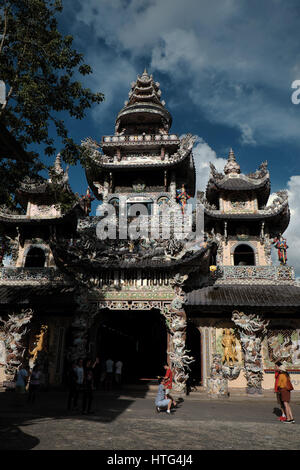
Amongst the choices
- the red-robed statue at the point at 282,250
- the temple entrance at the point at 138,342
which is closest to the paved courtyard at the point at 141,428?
the temple entrance at the point at 138,342

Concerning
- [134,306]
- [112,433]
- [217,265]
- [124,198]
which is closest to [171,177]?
[124,198]

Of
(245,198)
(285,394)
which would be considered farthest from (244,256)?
(285,394)

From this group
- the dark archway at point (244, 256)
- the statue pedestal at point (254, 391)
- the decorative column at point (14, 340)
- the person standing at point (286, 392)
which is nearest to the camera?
the person standing at point (286, 392)

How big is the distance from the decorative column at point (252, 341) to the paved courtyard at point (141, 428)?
3821 mm

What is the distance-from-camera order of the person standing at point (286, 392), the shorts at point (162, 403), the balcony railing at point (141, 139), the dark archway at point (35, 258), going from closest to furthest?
the person standing at point (286, 392) < the shorts at point (162, 403) < the dark archway at point (35, 258) < the balcony railing at point (141, 139)

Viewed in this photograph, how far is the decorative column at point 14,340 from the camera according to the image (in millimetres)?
15984

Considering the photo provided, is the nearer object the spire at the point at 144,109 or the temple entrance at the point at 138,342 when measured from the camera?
the temple entrance at the point at 138,342

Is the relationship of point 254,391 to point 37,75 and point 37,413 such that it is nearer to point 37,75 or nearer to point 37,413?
point 37,413

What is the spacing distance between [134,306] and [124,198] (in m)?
9.65

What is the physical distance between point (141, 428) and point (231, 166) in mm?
20518

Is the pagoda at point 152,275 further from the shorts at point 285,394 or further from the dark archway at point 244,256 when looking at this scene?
the shorts at point 285,394

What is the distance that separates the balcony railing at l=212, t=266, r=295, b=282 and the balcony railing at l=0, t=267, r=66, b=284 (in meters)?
9.65

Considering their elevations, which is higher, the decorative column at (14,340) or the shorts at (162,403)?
the decorative column at (14,340)

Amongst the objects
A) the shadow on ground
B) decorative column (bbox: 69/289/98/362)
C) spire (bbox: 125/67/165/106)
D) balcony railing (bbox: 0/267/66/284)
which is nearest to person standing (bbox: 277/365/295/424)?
the shadow on ground
